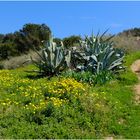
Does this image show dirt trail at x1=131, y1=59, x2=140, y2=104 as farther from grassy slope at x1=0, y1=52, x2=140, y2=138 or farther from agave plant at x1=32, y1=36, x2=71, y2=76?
agave plant at x1=32, y1=36, x2=71, y2=76

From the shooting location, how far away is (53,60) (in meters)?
15.8

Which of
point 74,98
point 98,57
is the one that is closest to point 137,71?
point 98,57

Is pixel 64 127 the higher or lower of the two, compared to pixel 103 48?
lower

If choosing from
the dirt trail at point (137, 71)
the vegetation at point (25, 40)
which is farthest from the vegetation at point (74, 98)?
the vegetation at point (25, 40)

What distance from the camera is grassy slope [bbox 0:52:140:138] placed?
9.60m

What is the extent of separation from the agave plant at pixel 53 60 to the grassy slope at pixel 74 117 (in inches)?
119

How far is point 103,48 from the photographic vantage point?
638 inches

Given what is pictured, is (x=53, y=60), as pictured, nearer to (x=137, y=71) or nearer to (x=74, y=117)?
(x=137, y=71)

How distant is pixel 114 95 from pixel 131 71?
13.8ft

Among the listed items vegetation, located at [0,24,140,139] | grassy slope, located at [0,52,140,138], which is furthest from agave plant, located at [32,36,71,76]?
grassy slope, located at [0,52,140,138]

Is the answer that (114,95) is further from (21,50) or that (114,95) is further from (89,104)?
(21,50)

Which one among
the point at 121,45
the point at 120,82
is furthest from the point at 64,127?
the point at 121,45

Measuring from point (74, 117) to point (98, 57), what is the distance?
18.5ft

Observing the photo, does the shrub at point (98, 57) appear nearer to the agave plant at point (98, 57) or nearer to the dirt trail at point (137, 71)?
the agave plant at point (98, 57)
